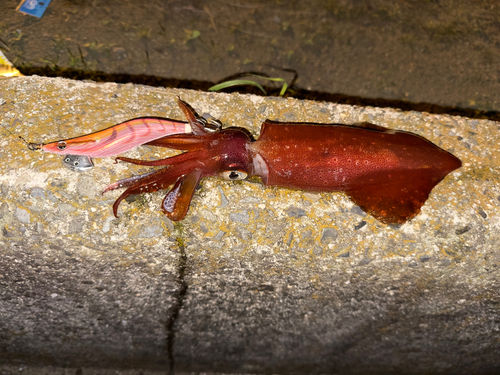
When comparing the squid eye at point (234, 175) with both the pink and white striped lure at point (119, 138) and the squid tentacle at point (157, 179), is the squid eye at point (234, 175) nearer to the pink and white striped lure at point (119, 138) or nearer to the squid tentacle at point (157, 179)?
the squid tentacle at point (157, 179)

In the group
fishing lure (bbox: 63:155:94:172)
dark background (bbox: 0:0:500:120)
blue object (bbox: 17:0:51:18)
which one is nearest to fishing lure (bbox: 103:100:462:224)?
fishing lure (bbox: 63:155:94:172)

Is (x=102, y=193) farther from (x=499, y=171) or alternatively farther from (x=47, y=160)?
(x=499, y=171)

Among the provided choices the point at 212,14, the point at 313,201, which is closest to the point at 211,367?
the point at 313,201

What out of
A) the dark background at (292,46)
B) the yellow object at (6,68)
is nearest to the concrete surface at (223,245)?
the yellow object at (6,68)

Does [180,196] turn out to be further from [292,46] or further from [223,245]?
[292,46]

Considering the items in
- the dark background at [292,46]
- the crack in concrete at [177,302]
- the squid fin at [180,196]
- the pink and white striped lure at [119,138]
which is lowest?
the crack in concrete at [177,302]

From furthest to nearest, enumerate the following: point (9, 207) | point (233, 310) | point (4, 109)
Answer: point (233, 310)
point (4, 109)
point (9, 207)

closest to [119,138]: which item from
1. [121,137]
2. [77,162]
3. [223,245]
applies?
[121,137]
